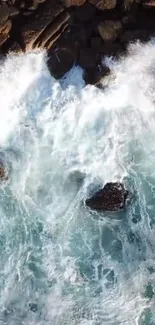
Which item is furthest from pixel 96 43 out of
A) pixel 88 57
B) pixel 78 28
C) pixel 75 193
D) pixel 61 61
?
pixel 75 193

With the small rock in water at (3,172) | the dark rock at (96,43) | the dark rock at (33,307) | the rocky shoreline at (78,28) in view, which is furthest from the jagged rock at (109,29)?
the dark rock at (33,307)

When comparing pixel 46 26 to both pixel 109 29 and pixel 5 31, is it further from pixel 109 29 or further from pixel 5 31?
pixel 109 29

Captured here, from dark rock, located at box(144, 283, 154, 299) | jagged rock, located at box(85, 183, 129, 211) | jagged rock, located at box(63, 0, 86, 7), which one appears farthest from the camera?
jagged rock, located at box(63, 0, 86, 7)

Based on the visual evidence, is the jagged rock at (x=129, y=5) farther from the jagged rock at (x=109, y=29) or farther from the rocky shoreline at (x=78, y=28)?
the jagged rock at (x=109, y=29)

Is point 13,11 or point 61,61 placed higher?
point 13,11

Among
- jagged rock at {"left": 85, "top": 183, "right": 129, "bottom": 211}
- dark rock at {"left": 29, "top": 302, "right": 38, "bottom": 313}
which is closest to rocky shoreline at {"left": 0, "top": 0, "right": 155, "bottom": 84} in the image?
jagged rock at {"left": 85, "top": 183, "right": 129, "bottom": 211}

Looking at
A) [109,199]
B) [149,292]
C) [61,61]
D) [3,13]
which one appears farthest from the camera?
[61,61]

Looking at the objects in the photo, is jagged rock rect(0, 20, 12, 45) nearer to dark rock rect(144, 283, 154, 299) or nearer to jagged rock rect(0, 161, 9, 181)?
jagged rock rect(0, 161, 9, 181)

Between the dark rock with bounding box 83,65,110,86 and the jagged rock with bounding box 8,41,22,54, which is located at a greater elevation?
the jagged rock with bounding box 8,41,22,54
